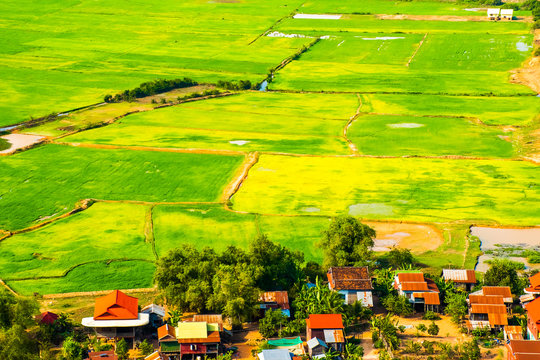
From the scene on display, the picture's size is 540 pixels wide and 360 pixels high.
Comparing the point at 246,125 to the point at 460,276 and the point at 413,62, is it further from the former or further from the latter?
the point at 460,276

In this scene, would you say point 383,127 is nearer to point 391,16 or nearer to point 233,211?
point 233,211

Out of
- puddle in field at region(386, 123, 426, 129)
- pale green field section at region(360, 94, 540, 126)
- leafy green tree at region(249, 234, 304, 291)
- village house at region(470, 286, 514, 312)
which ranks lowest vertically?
village house at region(470, 286, 514, 312)

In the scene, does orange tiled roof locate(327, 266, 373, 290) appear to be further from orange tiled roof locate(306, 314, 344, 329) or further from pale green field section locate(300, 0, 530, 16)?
pale green field section locate(300, 0, 530, 16)

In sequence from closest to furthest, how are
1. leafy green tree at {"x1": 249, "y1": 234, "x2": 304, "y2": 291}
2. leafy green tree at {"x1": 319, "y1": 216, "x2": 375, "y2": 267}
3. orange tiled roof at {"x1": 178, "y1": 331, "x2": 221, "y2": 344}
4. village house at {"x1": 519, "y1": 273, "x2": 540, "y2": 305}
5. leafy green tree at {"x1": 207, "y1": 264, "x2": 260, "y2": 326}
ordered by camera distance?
orange tiled roof at {"x1": 178, "y1": 331, "x2": 221, "y2": 344} < leafy green tree at {"x1": 207, "y1": 264, "x2": 260, "y2": 326} < village house at {"x1": 519, "y1": 273, "x2": 540, "y2": 305} < leafy green tree at {"x1": 249, "y1": 234, "x2": 304, "y2": 291} < leafy green tree at {"x1": 319, "y1": 216, "x2": 375, "y2": 267}

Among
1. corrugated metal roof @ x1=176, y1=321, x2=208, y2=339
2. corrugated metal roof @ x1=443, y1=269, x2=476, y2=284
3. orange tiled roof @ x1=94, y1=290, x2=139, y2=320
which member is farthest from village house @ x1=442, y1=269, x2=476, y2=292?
orange tiled roof @ x1=94, y1=290, x2=139, y2=320

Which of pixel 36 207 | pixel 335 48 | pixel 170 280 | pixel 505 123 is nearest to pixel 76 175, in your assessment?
pixel 36 207

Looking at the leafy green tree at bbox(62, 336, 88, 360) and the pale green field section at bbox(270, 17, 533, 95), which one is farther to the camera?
the pale green field section at bbox(270, 17, 533, 95)
